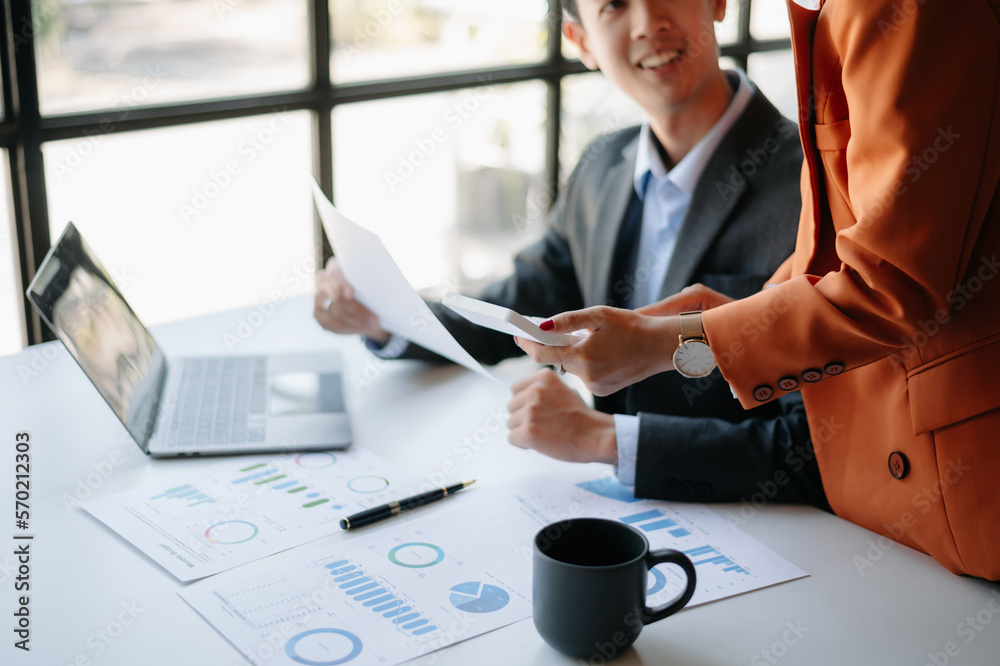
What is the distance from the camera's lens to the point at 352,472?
4.05 feet

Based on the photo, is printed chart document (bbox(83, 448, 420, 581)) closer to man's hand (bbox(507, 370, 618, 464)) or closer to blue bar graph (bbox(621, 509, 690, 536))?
man's hand (bbox(507, 370, 618, 464))

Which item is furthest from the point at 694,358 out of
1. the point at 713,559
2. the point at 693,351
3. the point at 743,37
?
the point at 743,37

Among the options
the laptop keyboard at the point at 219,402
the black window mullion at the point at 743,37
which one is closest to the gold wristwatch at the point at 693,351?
the laptop keyboard at the point at 219,402

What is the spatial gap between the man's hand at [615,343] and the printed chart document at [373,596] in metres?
0.22

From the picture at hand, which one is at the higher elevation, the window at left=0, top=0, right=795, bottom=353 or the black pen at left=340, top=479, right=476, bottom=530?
the window at left=0, top=0, right=795, bottom=353

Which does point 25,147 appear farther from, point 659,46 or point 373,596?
point 373,596

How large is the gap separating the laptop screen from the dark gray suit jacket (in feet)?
1.43

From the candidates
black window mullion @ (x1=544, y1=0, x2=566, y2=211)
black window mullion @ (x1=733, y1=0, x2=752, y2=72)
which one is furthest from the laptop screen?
black window mullion @ (x1=733, y1=0, x2=752, y2=72)

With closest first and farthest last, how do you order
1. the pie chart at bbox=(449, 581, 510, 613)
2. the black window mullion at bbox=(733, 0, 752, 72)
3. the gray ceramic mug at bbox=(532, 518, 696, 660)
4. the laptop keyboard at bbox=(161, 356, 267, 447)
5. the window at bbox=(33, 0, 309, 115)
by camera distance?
the gray ceramic mug at bbox=(532, 518, 696, 660)
the pie chart at bbox=(449, 581, 510, 613)
the laptop keyboard at bbox=(161, 356, 267, 447)
the window at bbox=(33, 0, 309, 115)
the black window mullion at bbox=(733, 0, 752, 72)

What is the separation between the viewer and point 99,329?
1.33 m

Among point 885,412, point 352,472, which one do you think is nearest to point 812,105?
point 885,412

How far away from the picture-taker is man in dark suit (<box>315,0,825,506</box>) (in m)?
1.18

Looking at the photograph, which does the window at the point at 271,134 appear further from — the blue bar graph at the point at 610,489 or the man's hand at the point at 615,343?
the man's hand at the point at 615,343

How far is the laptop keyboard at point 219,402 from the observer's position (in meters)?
1.31
